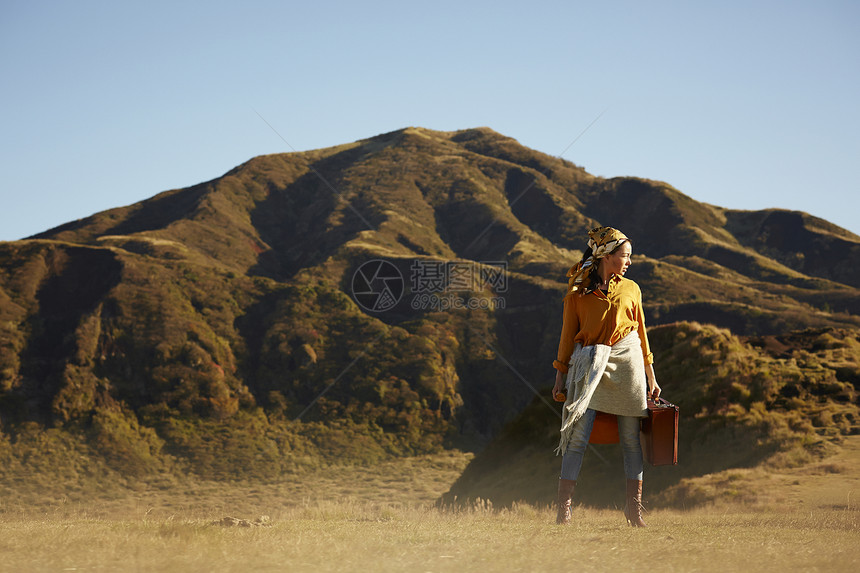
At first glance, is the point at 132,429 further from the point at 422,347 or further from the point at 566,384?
the point at 566,384

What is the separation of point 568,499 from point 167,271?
48.2 metres

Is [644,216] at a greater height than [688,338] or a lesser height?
greater

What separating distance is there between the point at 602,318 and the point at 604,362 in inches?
14.6

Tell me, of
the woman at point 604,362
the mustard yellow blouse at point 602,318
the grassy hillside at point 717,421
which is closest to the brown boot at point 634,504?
the woman at point 604,362

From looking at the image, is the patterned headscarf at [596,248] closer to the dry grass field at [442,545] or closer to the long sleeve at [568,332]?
the long sleeve at [568,332]

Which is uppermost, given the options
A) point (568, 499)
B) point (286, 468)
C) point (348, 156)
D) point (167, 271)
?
point (348, 156)

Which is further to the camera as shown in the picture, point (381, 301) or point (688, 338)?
point (381, 301)

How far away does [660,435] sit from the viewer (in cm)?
568

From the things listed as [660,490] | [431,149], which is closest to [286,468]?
[660,490]

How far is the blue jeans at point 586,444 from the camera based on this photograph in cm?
571

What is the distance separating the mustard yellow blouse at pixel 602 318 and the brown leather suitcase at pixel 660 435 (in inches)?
17.3

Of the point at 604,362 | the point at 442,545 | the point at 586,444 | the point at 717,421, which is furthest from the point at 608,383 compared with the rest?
the point at 717,421

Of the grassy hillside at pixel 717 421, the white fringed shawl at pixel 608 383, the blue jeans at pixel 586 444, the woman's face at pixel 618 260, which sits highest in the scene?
the woman's face at pixel 618 260

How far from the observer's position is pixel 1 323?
4397 centimetres
